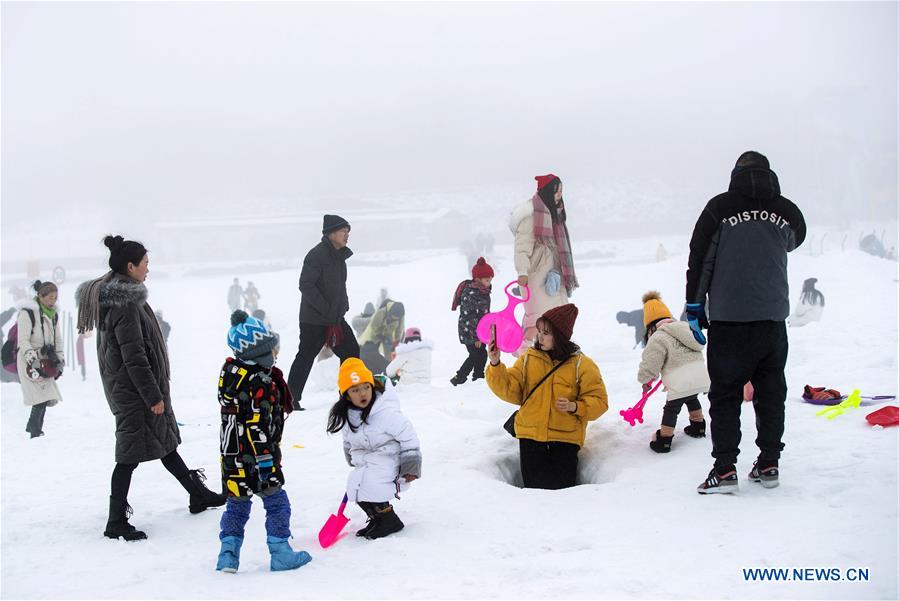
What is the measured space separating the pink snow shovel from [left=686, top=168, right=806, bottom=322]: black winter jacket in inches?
85.8

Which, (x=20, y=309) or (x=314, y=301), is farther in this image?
(x=20, y=309)

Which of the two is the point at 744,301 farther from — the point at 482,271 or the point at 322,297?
the point at 482,271

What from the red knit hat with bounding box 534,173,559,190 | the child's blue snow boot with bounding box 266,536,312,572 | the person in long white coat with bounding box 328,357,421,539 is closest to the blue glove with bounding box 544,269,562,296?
the red knit hat with bounding box 534,173,559,190

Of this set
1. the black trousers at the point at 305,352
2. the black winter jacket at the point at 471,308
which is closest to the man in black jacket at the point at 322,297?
the black trousers at the point at 305,352

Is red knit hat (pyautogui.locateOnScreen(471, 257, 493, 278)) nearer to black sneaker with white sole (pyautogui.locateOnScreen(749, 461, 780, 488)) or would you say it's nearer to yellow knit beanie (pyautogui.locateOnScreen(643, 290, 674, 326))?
yellow knit beanie (pyautogui.locateOnScreen(643, 290, 674, 326))

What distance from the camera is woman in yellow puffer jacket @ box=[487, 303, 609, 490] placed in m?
4.24

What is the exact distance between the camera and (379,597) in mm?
2857

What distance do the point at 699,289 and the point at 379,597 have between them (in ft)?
7.24

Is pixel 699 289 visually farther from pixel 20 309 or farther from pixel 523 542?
pixel 20 309

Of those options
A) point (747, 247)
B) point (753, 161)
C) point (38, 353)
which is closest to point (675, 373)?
point (747, 247)

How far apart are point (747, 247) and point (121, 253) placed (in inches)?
131

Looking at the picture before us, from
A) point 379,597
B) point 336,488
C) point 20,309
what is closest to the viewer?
point 379,597

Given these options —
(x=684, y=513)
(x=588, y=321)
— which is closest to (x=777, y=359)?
(x=684, y=513)

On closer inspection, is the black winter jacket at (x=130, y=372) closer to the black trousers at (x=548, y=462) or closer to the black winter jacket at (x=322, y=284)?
the black trousers at (x=548, y=462)
